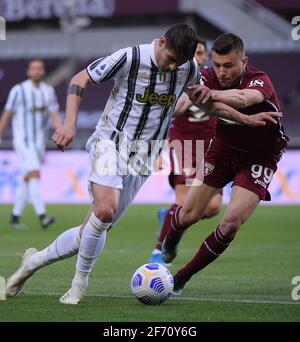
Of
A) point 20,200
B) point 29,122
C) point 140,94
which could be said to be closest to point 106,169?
point 140,94

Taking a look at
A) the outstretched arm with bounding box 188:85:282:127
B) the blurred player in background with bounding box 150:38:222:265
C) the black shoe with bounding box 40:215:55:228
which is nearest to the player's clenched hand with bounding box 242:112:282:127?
the outstretched arm with bounding box 188:85:282:127

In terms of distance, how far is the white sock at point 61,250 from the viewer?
654 cm

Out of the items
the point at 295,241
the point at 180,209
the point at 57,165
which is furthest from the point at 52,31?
the point at 180,209

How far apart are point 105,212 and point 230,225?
1.12m

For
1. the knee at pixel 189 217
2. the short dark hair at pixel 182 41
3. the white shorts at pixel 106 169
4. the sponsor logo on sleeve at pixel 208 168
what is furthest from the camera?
the knee at pixel 189 217

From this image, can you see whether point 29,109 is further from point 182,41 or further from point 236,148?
point 182,41

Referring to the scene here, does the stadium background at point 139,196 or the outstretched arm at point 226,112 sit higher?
the outstretched arm at point 226,112

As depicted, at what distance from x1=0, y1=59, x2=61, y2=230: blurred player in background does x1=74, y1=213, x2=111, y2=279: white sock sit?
724 centimetres

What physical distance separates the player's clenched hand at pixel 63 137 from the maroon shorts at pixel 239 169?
63.5 inches

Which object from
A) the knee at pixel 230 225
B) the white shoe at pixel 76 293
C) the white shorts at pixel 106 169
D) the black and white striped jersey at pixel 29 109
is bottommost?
the black and white striped jersey at pixel 29 109

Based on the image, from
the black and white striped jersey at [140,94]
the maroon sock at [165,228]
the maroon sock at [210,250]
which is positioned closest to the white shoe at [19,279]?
the black and white striped jersey at [140,94]

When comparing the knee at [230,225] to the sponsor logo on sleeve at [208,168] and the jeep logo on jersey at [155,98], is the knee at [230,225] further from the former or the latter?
the jeep logo on jersey at [155,98]

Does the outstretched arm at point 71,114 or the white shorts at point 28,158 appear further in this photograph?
the white shorts at point 28,158

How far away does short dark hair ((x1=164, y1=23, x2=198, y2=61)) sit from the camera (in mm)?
6234
